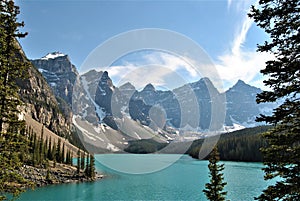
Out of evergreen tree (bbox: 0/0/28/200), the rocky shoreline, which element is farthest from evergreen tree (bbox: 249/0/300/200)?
the rocky shoreline

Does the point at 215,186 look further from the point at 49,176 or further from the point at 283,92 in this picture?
the point at 49,176

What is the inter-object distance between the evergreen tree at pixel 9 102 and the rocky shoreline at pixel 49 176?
65.9 meters

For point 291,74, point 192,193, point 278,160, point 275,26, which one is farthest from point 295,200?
point 192,193

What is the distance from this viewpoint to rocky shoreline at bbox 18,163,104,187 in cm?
7718

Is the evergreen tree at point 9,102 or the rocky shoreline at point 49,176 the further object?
the rocky shoreline at point 49,176

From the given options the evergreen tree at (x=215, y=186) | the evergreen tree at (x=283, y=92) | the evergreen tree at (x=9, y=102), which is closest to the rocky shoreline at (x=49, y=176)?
the evergreen tree at (x=215, y=186)

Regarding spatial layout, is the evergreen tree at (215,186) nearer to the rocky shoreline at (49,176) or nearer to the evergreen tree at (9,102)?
the evergreen tree at (9,102)

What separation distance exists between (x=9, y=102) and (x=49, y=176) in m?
75.2

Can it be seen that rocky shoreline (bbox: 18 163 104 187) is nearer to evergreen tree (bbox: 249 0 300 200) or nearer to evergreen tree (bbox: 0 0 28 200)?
evergreen tree (bbox: 0 0 28 200)

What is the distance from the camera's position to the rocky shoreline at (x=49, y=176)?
77.2 m

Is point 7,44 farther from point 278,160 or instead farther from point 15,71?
point 278,160

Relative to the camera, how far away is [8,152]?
1488 cm

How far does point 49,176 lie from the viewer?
8250cm

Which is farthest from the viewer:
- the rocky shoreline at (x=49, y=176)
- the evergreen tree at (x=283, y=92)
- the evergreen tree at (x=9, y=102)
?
the rocky shoreline at (x=49, y=176)
